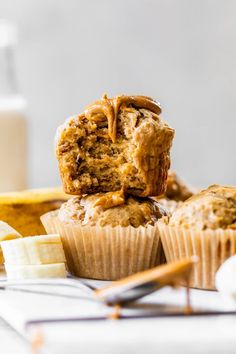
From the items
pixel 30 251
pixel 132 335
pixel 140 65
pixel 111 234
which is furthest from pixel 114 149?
pixel 140 65

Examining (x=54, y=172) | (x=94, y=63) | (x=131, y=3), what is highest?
(x=131, y=3)

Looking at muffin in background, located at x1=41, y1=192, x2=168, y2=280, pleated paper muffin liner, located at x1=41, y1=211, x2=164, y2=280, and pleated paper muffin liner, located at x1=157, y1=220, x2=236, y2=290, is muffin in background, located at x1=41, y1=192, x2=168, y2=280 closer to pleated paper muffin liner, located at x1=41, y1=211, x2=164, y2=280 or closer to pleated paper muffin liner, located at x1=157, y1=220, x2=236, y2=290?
pleated paper muffin liner, located at x1=41, y1=211, x2=164, y2=280

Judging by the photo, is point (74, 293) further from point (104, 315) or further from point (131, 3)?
point (131, 3)

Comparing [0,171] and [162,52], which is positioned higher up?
[162,52]

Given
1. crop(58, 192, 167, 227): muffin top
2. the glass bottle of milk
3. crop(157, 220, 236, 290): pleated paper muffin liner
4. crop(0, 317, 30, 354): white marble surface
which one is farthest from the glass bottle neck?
crop(0, 317, 30, 354): white marble surface

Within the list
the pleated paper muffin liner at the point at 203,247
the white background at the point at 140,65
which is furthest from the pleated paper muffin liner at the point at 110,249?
the white background at the point at 140,65

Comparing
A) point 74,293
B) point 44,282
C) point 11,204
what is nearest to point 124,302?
point 74,293
